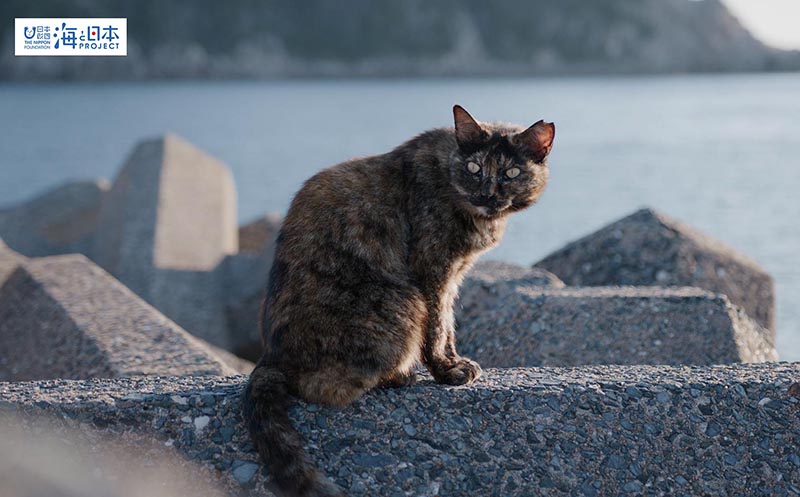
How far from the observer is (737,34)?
250ft

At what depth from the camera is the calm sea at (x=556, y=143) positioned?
1416 cm

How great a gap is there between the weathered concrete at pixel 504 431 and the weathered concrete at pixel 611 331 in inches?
46.0

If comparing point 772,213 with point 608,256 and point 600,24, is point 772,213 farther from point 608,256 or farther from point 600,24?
point 600,24

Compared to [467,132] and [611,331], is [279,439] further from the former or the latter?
[611,331]

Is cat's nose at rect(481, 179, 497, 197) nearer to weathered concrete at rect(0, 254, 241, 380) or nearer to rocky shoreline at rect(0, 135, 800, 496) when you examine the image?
rocky shoreline at rect(0, 135, 800, 496)

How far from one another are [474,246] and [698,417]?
101 centimetres

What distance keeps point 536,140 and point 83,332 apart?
8.60 ft

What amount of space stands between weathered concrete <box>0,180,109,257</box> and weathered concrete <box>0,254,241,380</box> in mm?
4164

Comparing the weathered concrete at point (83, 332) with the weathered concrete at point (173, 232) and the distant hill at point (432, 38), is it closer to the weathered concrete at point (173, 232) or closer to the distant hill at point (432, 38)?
the weathered concrete at point (173, 232)

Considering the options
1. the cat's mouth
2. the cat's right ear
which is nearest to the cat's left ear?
the cat's right ear

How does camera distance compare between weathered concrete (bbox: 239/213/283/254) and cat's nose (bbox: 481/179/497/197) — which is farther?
weathered concrete (bbox: 239/213/283/254)

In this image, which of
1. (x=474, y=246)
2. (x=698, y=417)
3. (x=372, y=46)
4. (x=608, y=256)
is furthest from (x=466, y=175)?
(x=372, y=46)

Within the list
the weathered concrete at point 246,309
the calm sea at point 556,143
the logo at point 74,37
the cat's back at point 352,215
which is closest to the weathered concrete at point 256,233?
the calm sea at point 556,143

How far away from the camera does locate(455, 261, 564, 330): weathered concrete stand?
5.28 m
